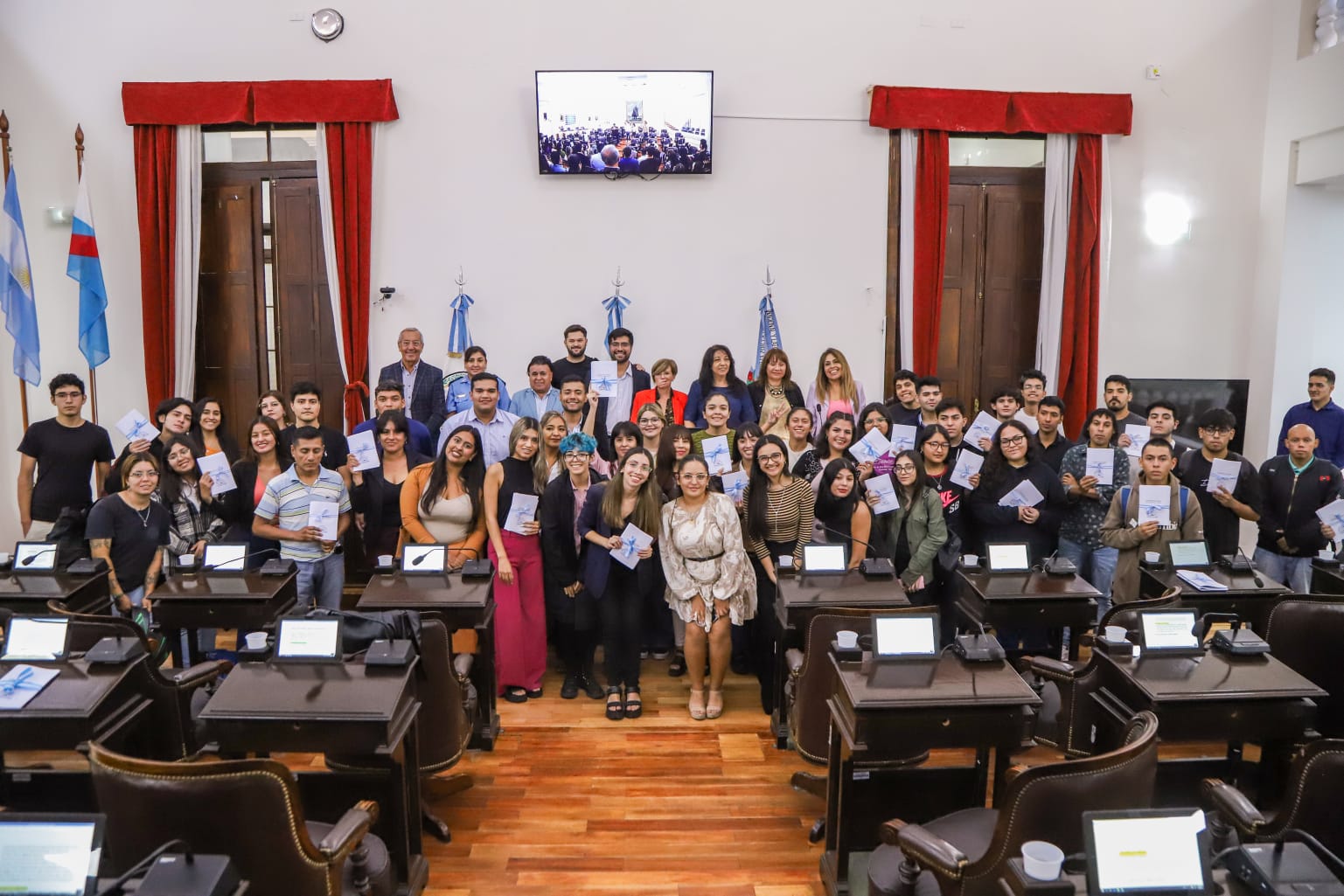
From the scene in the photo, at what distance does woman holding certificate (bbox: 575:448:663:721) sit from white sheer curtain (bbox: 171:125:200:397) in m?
4.38

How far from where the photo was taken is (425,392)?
6867 mm

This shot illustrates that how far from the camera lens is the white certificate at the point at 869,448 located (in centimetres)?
502

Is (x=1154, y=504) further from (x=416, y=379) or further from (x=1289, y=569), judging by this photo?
(x=416, y=379)

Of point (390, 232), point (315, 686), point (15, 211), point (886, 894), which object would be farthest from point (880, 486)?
point (15, 211)

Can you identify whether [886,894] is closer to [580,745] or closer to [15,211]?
[580,745]

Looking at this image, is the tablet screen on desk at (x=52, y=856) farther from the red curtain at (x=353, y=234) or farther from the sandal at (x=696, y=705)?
the red curtain at (x=353, y=234)

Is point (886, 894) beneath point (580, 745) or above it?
above

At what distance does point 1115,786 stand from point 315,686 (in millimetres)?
2476

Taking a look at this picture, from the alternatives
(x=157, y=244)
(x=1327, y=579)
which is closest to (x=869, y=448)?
(x=1327, y=579)

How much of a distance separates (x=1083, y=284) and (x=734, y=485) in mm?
4202

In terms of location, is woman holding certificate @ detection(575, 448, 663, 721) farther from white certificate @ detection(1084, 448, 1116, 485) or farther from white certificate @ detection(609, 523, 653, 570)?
white certificate @ detection(1084, 448, 1116, 485)

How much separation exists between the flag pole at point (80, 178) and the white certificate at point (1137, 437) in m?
7.48

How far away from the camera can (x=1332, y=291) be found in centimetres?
743

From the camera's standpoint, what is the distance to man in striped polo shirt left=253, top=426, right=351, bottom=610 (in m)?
4.60
